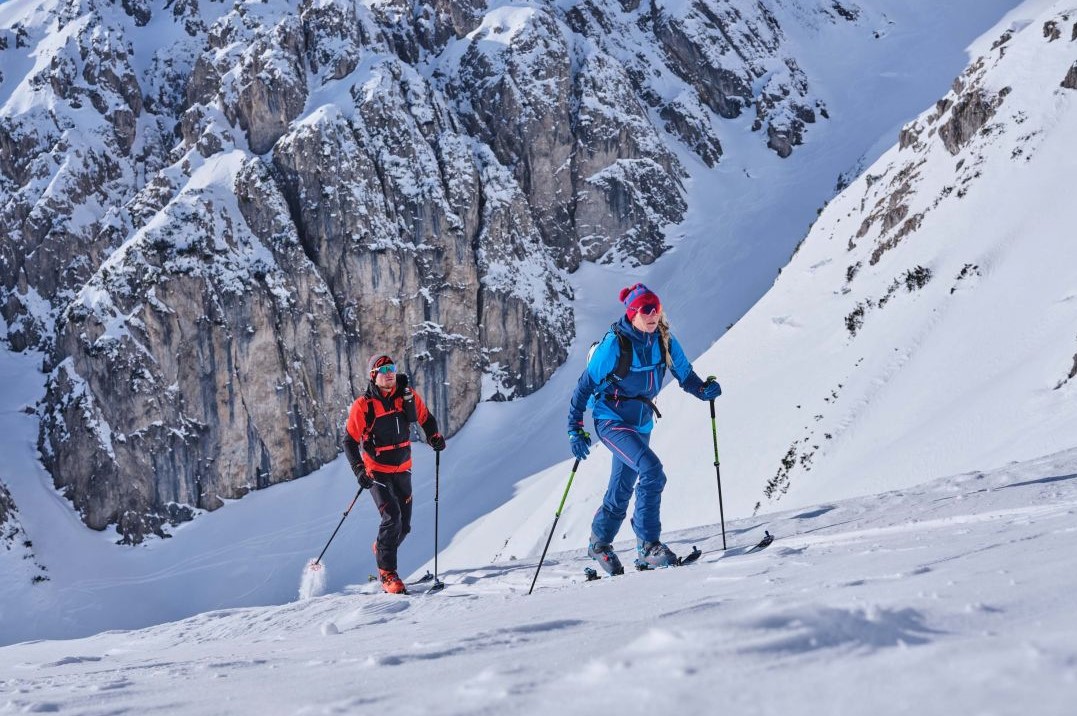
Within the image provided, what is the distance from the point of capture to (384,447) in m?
9.31

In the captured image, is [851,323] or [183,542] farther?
[183,542]

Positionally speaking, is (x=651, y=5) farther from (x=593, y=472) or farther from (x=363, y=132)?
(x=593, y=472)

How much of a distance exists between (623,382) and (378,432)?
3.49 metres

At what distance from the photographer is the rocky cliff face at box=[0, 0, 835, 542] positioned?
159 feet

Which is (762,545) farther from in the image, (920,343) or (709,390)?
(920,343)

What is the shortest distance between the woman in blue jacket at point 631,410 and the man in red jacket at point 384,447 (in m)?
2.67

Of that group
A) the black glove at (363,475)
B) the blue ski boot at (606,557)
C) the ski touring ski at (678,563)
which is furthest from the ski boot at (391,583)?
the ski touring ski at (678,563)

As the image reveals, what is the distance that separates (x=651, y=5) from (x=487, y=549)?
72.1m

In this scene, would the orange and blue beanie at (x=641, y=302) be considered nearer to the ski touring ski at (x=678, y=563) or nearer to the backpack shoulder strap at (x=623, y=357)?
the backpack shoulder strap at (x=623, y=357)

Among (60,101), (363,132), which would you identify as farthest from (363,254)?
(60,101)

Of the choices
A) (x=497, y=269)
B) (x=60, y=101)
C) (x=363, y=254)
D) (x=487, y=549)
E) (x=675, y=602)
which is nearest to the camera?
(x=675, y=602)

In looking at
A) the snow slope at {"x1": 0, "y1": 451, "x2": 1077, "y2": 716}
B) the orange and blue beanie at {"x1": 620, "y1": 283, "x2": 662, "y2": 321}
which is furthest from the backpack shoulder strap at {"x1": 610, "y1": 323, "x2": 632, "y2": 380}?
the snow slope at {"x1": 0, "y1": 451, "x2": 1077, "y2": 716}

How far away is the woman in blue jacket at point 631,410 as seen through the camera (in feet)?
23.1

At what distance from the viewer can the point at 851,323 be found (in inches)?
877
